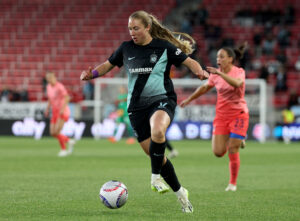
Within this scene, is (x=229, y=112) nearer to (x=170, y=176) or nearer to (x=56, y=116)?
(x=170, y=176)

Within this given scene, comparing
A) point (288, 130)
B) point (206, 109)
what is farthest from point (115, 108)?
point (288, 130)

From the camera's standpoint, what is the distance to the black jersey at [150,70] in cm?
720

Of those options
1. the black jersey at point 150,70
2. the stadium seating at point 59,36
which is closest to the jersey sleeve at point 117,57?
the black jersey at point 150,70

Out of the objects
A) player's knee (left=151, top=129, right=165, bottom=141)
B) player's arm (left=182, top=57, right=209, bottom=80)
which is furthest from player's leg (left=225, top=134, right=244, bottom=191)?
player's knee (left=151, top=129, right=165, bottom=141)

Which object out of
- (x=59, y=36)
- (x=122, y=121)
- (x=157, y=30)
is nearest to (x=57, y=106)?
(x=122, y=121)

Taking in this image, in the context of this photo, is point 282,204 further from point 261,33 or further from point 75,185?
point 261,33

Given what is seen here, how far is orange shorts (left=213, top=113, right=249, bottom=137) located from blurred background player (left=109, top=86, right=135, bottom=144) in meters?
12.4

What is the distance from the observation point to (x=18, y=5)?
3594 centimetres

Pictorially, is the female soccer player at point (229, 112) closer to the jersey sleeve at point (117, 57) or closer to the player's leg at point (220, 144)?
the player's leg at point (220, 144)

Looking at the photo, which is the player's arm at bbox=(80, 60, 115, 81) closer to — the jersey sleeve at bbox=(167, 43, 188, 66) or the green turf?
the jersey sleeve at bbox=(167, 43, 188, 66)

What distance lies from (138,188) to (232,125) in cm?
167

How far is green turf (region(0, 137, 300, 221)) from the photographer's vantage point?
7.04 meters

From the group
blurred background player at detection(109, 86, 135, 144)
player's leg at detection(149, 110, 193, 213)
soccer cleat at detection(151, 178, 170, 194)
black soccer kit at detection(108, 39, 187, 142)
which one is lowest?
blurred background player at detection(109, 86, 135, 144)

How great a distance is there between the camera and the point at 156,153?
22.6 feet
